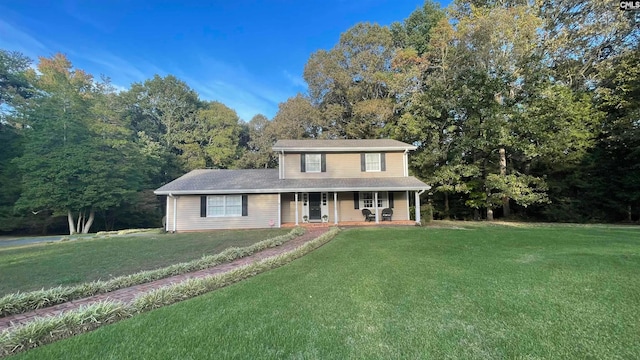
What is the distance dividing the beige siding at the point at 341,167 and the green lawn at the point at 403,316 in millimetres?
10344

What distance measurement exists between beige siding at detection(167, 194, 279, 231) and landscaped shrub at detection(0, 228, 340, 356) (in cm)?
954

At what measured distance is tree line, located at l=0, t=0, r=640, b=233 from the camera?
17156 mm

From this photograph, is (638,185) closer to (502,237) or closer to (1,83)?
(502,237)

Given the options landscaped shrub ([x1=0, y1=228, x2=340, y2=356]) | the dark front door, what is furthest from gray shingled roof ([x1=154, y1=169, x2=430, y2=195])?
landscaped shrub ([x1=0, y1=228, x2=340, y2=356])

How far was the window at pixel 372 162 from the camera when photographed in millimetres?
16812

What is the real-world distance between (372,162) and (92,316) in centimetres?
1469

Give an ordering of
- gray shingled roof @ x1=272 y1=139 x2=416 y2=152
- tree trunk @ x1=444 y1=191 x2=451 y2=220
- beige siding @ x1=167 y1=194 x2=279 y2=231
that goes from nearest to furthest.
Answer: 1. beige siding @ x1=167 y1=194 x2=279 y2=231
2. gray shingled roof @ x1=272 y1=139 x2=416 y2=152
3. tree trunk @ x1=444 y1=191 x2=451 y2=220

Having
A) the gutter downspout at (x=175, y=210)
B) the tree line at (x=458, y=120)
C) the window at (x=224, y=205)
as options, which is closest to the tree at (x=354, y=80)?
the tree line at (x=458, y=120)

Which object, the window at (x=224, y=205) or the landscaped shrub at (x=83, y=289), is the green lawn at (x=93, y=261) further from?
the window at (x=224, y=205)

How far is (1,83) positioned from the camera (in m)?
21.1

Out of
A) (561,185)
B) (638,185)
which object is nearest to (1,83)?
(561,185)

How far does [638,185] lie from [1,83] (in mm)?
41932

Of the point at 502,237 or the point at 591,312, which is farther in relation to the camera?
the point at 502,237

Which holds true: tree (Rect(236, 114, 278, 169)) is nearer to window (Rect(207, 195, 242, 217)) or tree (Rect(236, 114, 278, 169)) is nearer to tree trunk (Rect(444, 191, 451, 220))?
window (Rect(207, 195, 242, 217))
